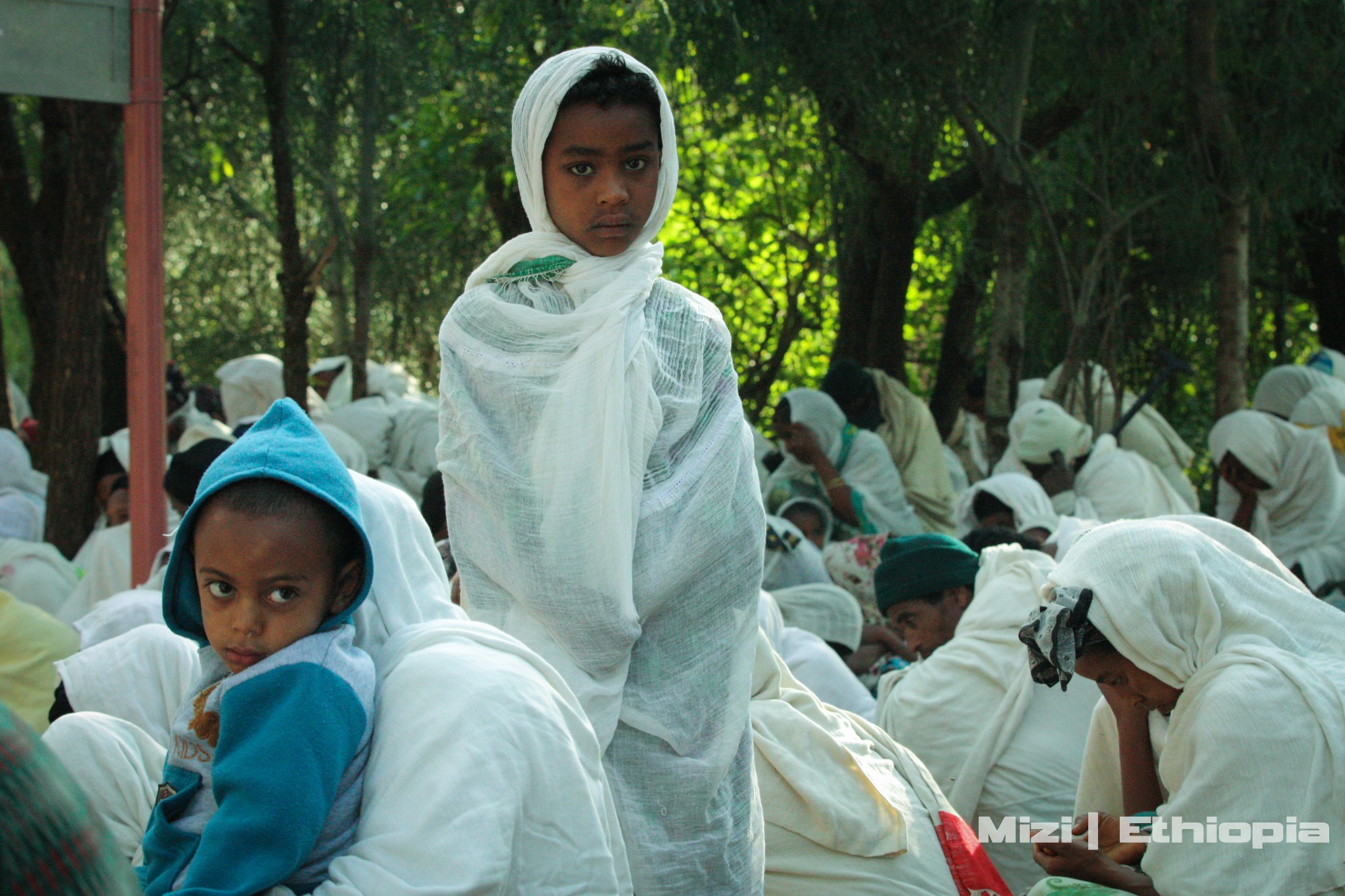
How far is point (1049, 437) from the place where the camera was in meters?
7.29

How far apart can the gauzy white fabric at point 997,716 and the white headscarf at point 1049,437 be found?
307 cm

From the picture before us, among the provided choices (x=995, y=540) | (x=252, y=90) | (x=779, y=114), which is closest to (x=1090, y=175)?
(x=779, y=114)

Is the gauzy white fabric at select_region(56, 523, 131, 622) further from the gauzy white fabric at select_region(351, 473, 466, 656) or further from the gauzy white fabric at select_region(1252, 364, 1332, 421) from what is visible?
the gauzy white fabric at select_region(1252, 364, 1332, 421)

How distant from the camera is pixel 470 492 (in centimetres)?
243

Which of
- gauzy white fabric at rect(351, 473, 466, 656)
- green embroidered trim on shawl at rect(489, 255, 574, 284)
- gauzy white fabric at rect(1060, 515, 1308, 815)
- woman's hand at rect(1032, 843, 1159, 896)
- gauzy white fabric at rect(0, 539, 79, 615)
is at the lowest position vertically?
gauzy white fabric at rect(0, 539, 79, 615)

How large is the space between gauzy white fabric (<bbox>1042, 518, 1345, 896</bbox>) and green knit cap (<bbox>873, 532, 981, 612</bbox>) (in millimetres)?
1580

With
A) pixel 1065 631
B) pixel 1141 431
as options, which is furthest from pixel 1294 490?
pixel 1065 631

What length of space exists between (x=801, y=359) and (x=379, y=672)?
34.2 ft

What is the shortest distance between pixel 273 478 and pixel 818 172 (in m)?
7.24

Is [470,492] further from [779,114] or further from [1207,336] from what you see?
[1207,336]

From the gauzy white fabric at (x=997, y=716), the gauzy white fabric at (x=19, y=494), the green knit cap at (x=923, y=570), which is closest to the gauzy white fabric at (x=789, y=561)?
the green knit cap at (x=923, y=570)

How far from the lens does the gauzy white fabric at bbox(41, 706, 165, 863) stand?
280 cm

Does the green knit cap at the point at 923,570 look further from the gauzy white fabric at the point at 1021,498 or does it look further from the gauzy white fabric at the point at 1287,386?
the gauzy white fabric at the point at 1287,386

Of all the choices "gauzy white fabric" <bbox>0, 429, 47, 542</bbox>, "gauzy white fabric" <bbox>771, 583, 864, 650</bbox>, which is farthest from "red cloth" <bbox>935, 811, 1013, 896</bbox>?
"gauzy white fabric" <bbox>0, 429, 47, 542</bbox>
